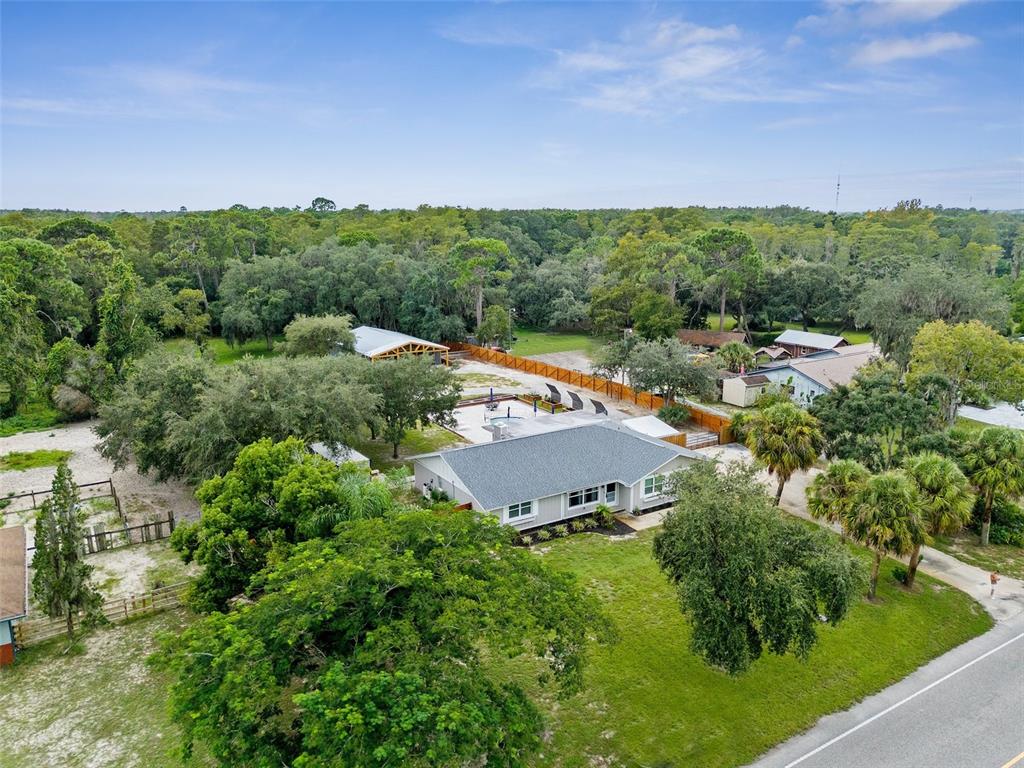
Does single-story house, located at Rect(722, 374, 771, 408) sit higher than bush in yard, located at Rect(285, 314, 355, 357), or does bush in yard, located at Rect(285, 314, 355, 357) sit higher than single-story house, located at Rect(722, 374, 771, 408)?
bush in yard, located at Rect(285, 314, 355, 357)

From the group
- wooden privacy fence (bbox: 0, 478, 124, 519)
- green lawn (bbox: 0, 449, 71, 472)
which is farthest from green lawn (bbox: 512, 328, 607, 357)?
wooden privacy fence (bbox: 0, 478, 124, 519)

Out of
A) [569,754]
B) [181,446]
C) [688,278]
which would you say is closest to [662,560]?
[569,754]

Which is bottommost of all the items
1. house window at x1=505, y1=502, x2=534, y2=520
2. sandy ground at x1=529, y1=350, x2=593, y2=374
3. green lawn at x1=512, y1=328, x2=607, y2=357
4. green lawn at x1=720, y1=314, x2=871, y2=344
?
sandy ground at x1=529, y1=350, x2=593, y2=374

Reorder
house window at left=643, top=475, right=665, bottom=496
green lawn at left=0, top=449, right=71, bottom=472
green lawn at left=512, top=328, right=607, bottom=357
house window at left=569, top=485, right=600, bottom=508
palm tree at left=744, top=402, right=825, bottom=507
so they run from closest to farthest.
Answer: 1. palm tree at left=744, top=402, right=825, bottom=507
2. house window at left=569, top=485, right=600, bottom=508
3. house window at left=643, top=475, right=665, bottom=496
4. green lawn at left=0, top=449, right=71, bottom=472
5. green lawn at left=512, top=328, right=607, bottom=357

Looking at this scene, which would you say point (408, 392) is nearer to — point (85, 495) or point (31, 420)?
point (85, 495)

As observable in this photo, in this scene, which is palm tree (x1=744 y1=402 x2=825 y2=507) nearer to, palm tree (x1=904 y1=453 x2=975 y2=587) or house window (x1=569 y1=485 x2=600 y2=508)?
palm tree (x1=904 y1=453 x2=975 y2=587)

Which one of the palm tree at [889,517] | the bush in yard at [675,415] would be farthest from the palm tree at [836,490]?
the bush in yard at [675,415]

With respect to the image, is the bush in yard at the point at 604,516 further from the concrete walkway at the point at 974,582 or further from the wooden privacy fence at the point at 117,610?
the wooden privacy fence at the point at 117,610
